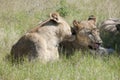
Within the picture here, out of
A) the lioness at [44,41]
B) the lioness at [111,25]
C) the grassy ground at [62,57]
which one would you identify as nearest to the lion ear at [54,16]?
the lioness at [44,41]

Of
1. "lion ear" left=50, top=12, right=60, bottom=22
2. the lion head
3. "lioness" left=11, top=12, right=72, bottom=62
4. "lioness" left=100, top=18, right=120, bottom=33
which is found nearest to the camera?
"lioness" left=11, top=12, right=72, bottom=62

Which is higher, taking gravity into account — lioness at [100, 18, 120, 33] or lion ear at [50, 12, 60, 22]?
lion ear at [50, 12, 60, 22]

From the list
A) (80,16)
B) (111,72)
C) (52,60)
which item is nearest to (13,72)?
(52,60)

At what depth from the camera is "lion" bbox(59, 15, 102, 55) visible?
307 inches

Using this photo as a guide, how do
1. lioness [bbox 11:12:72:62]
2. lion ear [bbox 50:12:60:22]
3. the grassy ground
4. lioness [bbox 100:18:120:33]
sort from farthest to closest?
lioness [bbox 100:18:120:33]
lion ear [bbox 50:12:60:22]
lioness [bbox 11:12:72:62]
the grassy ground

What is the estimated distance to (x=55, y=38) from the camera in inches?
303

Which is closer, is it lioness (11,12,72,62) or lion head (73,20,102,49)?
lioness (11,12,72,62)

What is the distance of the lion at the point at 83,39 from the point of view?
307 inches

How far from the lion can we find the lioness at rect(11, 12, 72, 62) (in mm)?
189

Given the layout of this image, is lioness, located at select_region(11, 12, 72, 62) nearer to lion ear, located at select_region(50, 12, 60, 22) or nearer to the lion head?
lion ear, located at select_region(50, 12, 60, 22)

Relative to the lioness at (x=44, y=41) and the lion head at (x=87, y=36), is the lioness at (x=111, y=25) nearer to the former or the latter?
the lion head at (x=87, y=36)

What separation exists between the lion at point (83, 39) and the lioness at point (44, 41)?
189mm

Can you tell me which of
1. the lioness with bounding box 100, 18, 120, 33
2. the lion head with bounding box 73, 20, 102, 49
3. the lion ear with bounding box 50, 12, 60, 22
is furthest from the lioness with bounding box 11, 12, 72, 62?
the lioness with bounding box 100, 18, 120, 33

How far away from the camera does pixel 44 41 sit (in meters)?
7.45
